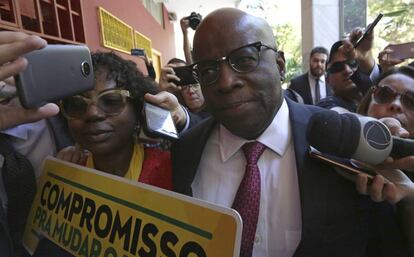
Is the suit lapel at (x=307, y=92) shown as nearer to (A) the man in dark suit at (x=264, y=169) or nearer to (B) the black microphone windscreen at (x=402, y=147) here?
(A) the man in dark suit at (x=264, y=169)

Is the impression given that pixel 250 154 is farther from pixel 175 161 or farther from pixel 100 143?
pixel 100 143

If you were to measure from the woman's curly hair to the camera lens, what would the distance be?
383 mm

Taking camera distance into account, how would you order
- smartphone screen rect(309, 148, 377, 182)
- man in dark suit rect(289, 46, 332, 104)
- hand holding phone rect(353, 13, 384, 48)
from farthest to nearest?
1. man in dark suit rect(289, 46, 332, 104)
2. hand holding phone rect(353, 13, 384, 48)
3. smartphone screen rect(309, 148, 377, 182)

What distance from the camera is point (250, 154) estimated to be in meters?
1.11

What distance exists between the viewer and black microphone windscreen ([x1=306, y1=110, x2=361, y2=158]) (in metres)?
0.78

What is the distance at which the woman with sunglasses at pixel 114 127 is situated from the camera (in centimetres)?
122

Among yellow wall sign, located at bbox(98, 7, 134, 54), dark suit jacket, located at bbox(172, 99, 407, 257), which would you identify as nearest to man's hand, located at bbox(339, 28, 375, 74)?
dark suit jacket, located at bbox(172, 99, 407, 257)

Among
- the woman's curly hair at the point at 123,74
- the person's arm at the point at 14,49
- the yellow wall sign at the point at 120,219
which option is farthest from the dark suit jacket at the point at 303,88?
the person's arm at the point at 14,49

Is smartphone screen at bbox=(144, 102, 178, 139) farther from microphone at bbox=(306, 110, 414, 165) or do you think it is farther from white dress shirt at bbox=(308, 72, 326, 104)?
white dress shirt at bbox=(308, 72, 326, 104)

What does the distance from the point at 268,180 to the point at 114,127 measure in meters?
0.57

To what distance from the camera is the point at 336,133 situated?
0.79 metres

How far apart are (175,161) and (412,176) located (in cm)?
74

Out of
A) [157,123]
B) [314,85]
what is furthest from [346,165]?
[314,85]

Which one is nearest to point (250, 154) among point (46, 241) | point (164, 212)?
point (164, 212)
